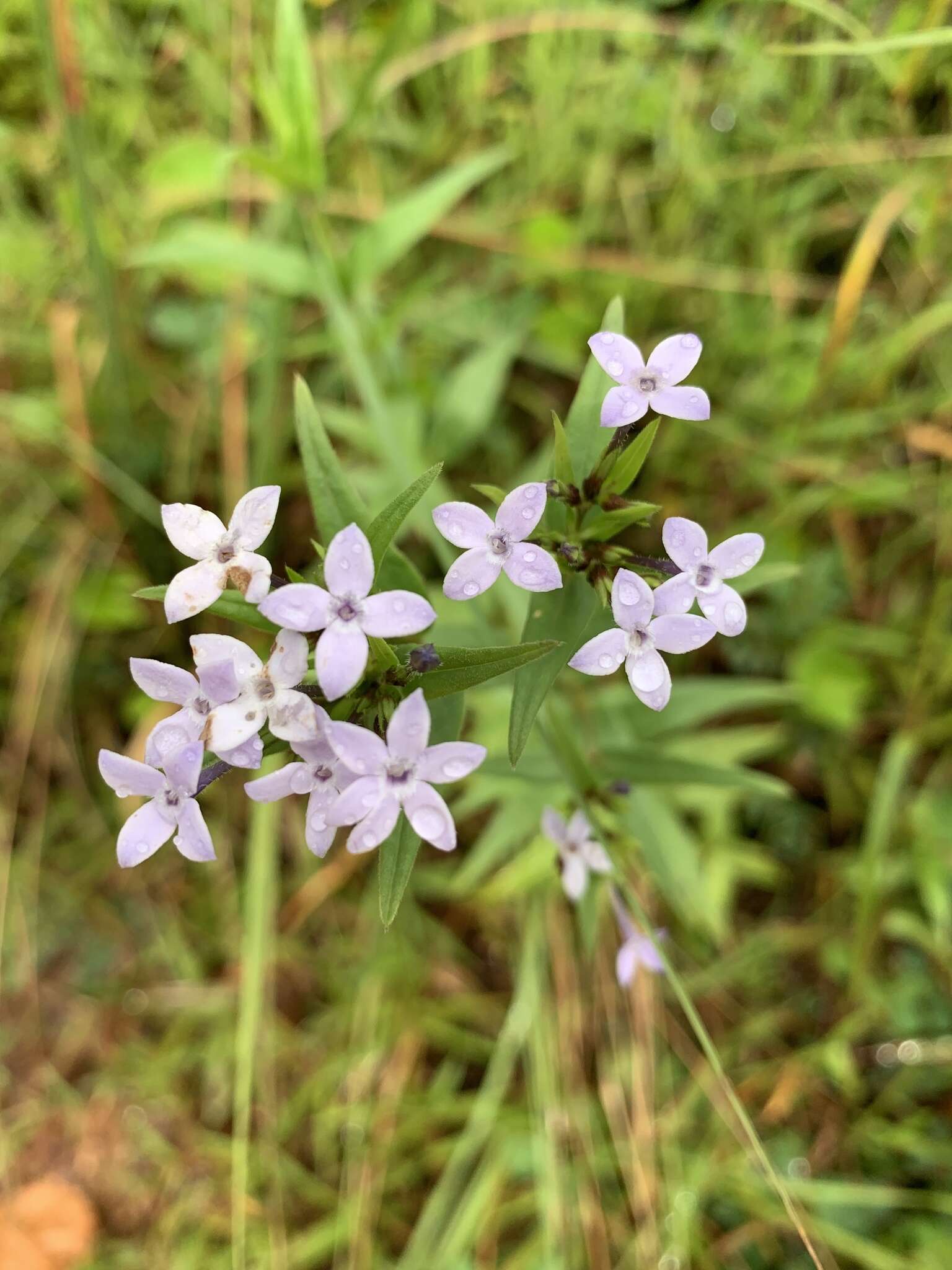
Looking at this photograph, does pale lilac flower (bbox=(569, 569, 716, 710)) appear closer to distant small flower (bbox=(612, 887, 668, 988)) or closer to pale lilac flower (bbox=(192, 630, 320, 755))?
pale lilac flower (bbox=(192, 630, 320, 755))

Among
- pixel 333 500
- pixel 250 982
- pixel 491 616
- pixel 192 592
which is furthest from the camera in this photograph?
pixel 250 982

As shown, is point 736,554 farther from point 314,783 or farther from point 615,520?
point 314,783

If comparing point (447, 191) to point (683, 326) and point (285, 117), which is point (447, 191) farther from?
point (683, 326)

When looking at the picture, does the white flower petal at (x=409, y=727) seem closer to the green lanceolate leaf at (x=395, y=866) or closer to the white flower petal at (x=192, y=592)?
the green lanceolate leaf at (x=395, y=866)

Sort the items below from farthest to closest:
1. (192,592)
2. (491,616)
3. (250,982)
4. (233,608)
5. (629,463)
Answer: (250,982)
(491,616)
(629,463)
(233,608)
(192,592)

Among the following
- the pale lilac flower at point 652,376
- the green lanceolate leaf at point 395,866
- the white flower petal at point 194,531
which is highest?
the pale lilac flower at point 652,376

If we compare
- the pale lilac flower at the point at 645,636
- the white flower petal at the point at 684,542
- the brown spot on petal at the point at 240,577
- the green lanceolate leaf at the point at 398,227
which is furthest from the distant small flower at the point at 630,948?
the green lanceolate leaf at the point at 398,227

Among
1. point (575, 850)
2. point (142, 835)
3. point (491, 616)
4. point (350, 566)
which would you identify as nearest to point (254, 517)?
point (350, 566)
